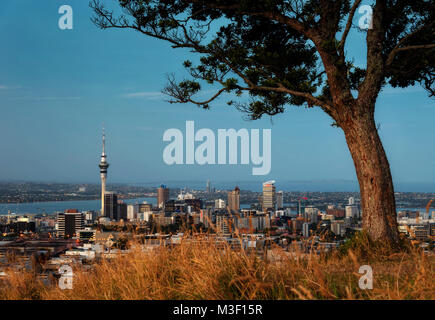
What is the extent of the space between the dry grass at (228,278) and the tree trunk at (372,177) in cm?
76

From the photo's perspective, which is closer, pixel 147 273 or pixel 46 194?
pixel 147 273

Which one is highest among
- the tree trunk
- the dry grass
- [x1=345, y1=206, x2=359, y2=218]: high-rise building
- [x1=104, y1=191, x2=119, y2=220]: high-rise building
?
the tree trunk

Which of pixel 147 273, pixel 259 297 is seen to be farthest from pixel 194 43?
pixel 259 297

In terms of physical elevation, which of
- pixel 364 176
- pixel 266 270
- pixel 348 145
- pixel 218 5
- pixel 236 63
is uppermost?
pixel 218 5

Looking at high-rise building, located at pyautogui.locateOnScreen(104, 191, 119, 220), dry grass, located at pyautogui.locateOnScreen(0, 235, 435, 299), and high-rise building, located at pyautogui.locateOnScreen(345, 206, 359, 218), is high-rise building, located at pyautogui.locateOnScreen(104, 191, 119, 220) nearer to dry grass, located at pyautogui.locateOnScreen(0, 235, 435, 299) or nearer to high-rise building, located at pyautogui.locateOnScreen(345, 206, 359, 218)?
high-rise building, located at pyautogui.locateOnScreen(345, 206, 359, 218)

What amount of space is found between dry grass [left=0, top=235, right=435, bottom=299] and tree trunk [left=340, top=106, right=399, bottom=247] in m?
0.76

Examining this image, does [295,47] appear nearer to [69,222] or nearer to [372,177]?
[372,177]

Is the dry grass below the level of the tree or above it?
below

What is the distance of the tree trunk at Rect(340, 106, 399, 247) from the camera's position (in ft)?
24.6

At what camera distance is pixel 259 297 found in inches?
156

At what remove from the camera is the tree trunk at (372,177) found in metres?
7.51

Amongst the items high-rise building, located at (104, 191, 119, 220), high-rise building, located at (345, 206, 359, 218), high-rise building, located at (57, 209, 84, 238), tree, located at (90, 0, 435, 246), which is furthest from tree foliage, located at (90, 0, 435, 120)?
high-rise building, located at (104, 191, 119, 220)
